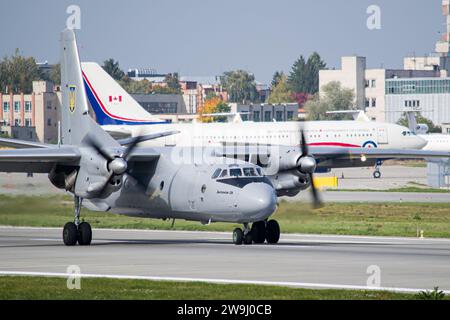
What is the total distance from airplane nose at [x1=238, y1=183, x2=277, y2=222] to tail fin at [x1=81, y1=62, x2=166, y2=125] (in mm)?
46405

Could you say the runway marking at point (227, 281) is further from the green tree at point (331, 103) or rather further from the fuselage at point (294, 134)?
the green tree at point (331, 103)

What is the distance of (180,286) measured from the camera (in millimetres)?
24031

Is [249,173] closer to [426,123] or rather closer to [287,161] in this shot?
[287,161]

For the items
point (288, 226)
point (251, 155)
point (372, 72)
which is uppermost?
point (372, 72)

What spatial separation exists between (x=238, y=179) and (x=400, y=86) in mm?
148884

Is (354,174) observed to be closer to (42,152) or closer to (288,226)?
(288,226)

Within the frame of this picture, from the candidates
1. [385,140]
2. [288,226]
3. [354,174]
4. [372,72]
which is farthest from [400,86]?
[288,226]

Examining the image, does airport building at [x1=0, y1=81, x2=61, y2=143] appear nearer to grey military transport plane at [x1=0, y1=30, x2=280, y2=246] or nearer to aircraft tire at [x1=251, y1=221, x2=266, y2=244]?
grey military transport plane at [x1=0, y1=30, x2=280, y2=246]

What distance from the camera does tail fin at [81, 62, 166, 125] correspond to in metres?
79.5

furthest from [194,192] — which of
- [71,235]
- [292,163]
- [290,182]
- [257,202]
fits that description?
[71,235]

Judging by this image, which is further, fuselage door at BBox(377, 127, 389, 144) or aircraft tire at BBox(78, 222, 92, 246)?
fuselage door at BBox(377, 127, 389, 144)

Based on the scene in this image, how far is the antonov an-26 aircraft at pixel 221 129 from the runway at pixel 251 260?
125 feet

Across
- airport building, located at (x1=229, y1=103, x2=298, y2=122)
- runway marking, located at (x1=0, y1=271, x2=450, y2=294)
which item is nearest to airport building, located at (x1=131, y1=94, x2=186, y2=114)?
airport building, located at (x1=229, y1=103, x2=298, y2=122)

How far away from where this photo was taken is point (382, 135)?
83000mm
